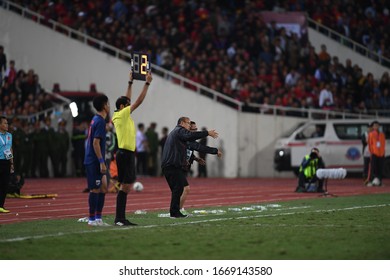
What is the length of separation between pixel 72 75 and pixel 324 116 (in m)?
9.72

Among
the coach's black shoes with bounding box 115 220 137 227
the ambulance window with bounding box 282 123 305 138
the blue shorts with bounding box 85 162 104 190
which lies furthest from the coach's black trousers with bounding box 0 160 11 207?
the ambulance window with bounding box 282 123 305 138

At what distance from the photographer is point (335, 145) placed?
37688 mm

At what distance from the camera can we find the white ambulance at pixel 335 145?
3750 cm

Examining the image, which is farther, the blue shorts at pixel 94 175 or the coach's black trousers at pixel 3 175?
the coach's black trousers at pixel 3 175

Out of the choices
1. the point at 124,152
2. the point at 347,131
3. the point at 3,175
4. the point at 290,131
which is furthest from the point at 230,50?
the point at 124,152

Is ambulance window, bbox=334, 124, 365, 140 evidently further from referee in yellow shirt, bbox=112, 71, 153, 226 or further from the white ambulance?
referee in yellow shirt, bbox=112, 71, 153, 226

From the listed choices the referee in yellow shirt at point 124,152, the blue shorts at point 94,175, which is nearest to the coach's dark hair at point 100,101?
the referee in yellow shirt at point 124,152

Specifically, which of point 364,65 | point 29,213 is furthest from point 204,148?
point 364,65

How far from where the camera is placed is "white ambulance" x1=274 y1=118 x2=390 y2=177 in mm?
37500

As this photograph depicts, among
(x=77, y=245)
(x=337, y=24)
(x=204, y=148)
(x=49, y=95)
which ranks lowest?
(x=77, y=245)

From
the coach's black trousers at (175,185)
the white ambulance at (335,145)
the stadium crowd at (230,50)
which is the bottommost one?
the coach's black trousers at (175,185)

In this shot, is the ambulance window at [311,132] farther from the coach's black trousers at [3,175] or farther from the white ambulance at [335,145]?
the coach's black trousers at [3,175]

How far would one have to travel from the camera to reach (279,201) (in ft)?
80.7

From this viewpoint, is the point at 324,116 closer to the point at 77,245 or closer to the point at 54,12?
the point at 54,12
